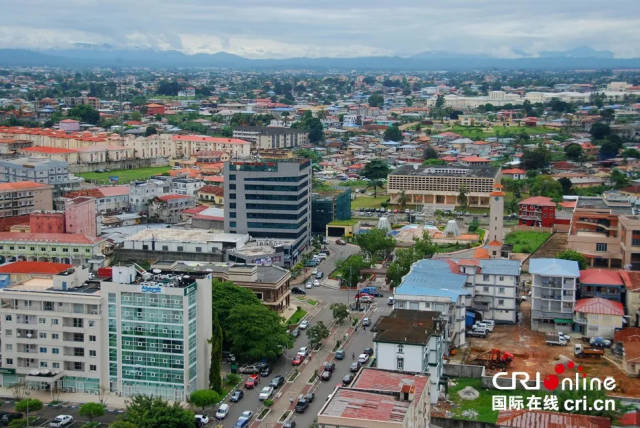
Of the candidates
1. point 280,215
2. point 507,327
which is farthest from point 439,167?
point 507,327

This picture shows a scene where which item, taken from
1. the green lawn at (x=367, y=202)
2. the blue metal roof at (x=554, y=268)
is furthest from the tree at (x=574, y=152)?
the blue metal roof at (x=554, y=268)

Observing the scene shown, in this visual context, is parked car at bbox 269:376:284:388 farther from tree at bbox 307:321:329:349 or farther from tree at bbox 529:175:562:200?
tree at bbox 529:175:562:200

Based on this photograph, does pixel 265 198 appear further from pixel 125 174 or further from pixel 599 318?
pixel 125 174

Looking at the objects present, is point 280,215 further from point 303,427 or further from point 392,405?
point 392,405

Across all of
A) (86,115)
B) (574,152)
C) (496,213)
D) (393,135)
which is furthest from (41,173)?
(86,115)

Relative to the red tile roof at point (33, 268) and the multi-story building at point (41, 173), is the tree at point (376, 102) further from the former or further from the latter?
the red tile roof at point (33, 268)

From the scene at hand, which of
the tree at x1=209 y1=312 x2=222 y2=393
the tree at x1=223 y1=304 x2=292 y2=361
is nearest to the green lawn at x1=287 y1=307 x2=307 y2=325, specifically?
the tree at x1=223 y1=304 x2=292 y2=361
